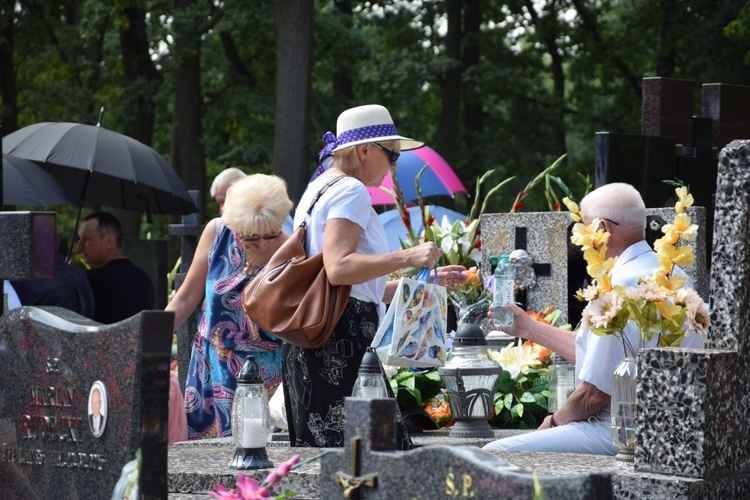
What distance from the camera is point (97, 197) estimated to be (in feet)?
32.6

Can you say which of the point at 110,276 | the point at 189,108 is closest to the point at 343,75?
the point at 189,108

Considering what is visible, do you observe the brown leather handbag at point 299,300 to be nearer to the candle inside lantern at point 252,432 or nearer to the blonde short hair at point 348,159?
the blonde short hair at point 348,159

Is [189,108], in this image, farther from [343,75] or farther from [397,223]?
[397,223]

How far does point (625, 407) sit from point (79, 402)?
1732 millimetres

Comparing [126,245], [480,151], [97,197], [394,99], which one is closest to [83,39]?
[394,99]

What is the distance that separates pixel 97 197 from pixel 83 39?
424 inches

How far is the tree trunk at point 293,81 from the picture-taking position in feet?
53.6

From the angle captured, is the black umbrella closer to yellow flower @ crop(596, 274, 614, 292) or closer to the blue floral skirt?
the blue floral skirt

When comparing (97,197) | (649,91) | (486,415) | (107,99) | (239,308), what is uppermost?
(107,99)

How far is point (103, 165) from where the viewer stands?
897cm

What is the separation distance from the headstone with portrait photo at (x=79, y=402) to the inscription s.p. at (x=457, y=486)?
2.97 ft

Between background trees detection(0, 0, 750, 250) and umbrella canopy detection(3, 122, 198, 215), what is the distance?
8432mm

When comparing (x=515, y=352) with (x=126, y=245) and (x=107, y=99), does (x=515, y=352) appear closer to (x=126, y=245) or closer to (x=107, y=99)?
(x=126, y=245)

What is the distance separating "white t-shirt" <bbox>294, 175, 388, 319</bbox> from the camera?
430cm
